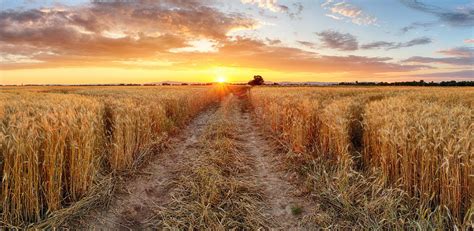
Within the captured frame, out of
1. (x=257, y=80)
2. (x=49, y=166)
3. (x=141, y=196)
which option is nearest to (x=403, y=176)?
(x=141, y=196)

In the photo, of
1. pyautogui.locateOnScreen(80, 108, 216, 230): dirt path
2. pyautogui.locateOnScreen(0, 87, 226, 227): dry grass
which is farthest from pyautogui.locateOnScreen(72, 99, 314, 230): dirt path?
pyautogui.locateOnScreen(0, 87, 226, 227): dry grass

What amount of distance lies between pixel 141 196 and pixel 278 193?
2680 millimetres

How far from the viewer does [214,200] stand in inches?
197

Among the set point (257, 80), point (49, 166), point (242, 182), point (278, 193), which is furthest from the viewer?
point (257, 80)

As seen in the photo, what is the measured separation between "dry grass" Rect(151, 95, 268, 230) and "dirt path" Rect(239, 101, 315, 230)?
250 millimetres

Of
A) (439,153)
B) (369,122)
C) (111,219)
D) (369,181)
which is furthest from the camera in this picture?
(369,122)

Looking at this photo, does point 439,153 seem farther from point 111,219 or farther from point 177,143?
point 177,143

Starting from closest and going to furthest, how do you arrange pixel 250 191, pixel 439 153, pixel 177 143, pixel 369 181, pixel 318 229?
pixel 439 153
pixel 318 229
pixel 369 181
pixel 250 191
pixel 177 143

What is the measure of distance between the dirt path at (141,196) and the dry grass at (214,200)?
11.8 inches

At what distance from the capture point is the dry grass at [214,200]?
4.39 metres

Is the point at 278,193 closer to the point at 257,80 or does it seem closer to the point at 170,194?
the point at 170,194

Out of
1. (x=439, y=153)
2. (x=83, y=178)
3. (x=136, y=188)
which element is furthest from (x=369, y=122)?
(x=83, y=178)

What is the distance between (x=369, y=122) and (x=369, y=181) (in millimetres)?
1448

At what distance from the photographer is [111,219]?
4609 millimetres
